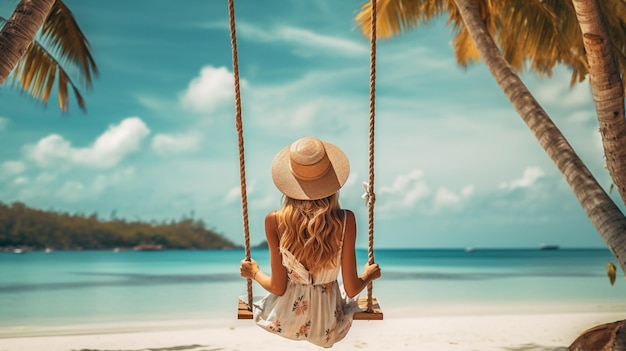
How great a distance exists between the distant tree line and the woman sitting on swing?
1402 inches

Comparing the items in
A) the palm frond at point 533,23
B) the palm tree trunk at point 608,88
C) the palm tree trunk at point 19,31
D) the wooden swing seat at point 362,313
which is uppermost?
the palm frond at point 533,23

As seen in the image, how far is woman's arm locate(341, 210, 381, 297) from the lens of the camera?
3.43 meters

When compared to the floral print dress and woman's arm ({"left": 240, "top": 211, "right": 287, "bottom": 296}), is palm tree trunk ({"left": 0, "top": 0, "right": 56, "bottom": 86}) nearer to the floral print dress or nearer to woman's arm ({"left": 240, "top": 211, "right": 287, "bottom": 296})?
woman's arm ({"left": 240, "top": 211, "right": 287, "bottom": 296})

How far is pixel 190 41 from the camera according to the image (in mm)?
39156

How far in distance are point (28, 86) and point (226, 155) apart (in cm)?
3032

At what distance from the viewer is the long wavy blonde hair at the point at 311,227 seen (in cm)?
338

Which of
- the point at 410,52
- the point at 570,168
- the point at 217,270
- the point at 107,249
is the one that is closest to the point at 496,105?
the point at 410,52

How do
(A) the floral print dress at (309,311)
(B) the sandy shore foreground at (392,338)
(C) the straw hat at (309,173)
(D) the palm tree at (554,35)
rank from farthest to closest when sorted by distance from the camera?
(B) the sandy shore foreground at (392,338) < (D) the palm tree at (554,35) < (A) the floral print dress at (309,311) < (C) the straw hat at (309,173)

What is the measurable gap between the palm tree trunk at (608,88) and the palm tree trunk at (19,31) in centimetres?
357

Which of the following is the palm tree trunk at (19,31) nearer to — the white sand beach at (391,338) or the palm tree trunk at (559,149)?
the palm tree trunk at (559,149)

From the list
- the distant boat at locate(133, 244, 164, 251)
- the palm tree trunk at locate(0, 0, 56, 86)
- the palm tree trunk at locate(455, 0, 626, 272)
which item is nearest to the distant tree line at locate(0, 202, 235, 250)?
the distant boat at locate(133, 244, 164, 251)

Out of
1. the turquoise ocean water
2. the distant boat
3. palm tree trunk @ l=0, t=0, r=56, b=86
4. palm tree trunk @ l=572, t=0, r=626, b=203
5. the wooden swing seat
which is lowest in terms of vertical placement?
the turquoise ocean water

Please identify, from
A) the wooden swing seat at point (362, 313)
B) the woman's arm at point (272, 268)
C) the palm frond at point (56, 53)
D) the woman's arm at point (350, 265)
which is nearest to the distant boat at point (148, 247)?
the palm frond at point (56, 53)

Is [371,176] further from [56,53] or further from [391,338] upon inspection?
[391,338]
